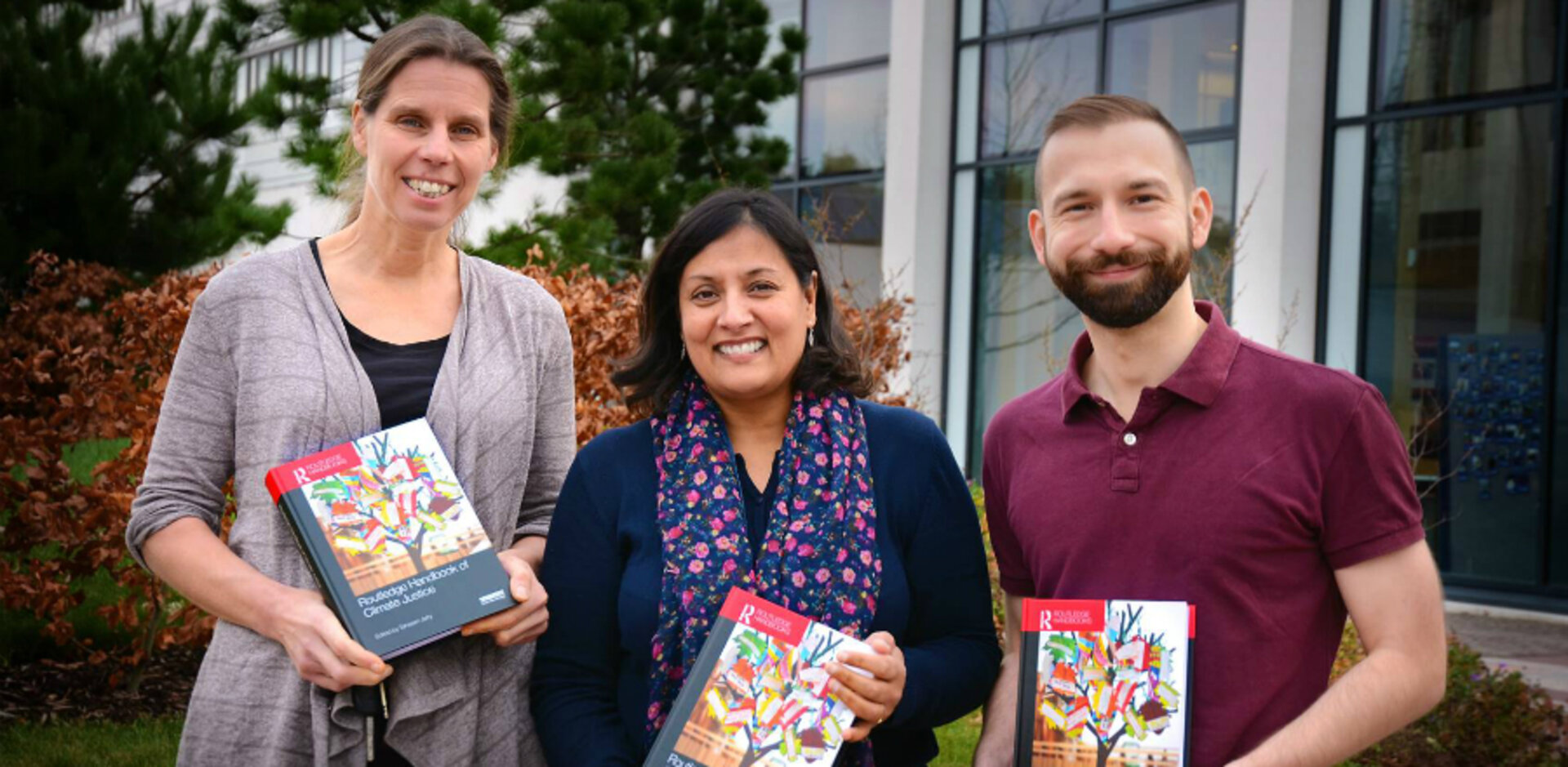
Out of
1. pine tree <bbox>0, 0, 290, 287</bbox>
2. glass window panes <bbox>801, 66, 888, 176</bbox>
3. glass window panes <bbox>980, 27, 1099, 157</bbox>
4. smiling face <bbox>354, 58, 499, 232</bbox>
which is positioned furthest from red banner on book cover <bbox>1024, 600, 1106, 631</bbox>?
glass window panes <bbox>801, 66, 888, 176</bbox>

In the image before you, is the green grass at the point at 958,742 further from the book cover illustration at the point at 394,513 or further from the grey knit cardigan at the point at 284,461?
the book cover illustration at the point at 394,513

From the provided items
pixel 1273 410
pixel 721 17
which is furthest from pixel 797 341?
pixel 721 17

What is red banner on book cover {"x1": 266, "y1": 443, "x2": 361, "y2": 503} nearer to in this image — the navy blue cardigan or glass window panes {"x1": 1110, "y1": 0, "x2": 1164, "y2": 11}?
the navy blue cardigan

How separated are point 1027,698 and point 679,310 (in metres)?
1.01

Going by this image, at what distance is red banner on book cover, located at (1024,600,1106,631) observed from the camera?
7.22ft

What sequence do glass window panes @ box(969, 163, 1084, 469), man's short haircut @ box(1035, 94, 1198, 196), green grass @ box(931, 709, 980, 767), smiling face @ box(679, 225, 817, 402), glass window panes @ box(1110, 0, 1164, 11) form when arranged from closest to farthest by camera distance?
man's short haircut @ box(1035, 94, 1198, 196) < smiling face @ box(679, 225, 817, 402) < green grass @ box(931, 709, 980, 767) < glass window panes @ box(1110, 0, 1164, 11) < glass window panes @ box(969, 163, 1084, 469)

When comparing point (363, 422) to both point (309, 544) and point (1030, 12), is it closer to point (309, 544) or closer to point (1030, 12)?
point (309, 544)

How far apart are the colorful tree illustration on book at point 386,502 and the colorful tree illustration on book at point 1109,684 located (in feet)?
3.47

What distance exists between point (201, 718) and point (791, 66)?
1331 cm

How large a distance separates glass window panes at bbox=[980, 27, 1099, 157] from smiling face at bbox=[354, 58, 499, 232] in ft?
33.8

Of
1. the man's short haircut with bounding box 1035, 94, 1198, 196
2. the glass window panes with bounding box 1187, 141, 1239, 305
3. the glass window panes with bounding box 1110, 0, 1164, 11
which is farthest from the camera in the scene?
the glass window panes with bounding box 1110, 0, 1164, 11

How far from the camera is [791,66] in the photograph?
15.1m

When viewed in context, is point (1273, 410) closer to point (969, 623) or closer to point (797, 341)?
point (969, 623)

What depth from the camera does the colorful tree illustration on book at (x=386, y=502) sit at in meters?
2.34
